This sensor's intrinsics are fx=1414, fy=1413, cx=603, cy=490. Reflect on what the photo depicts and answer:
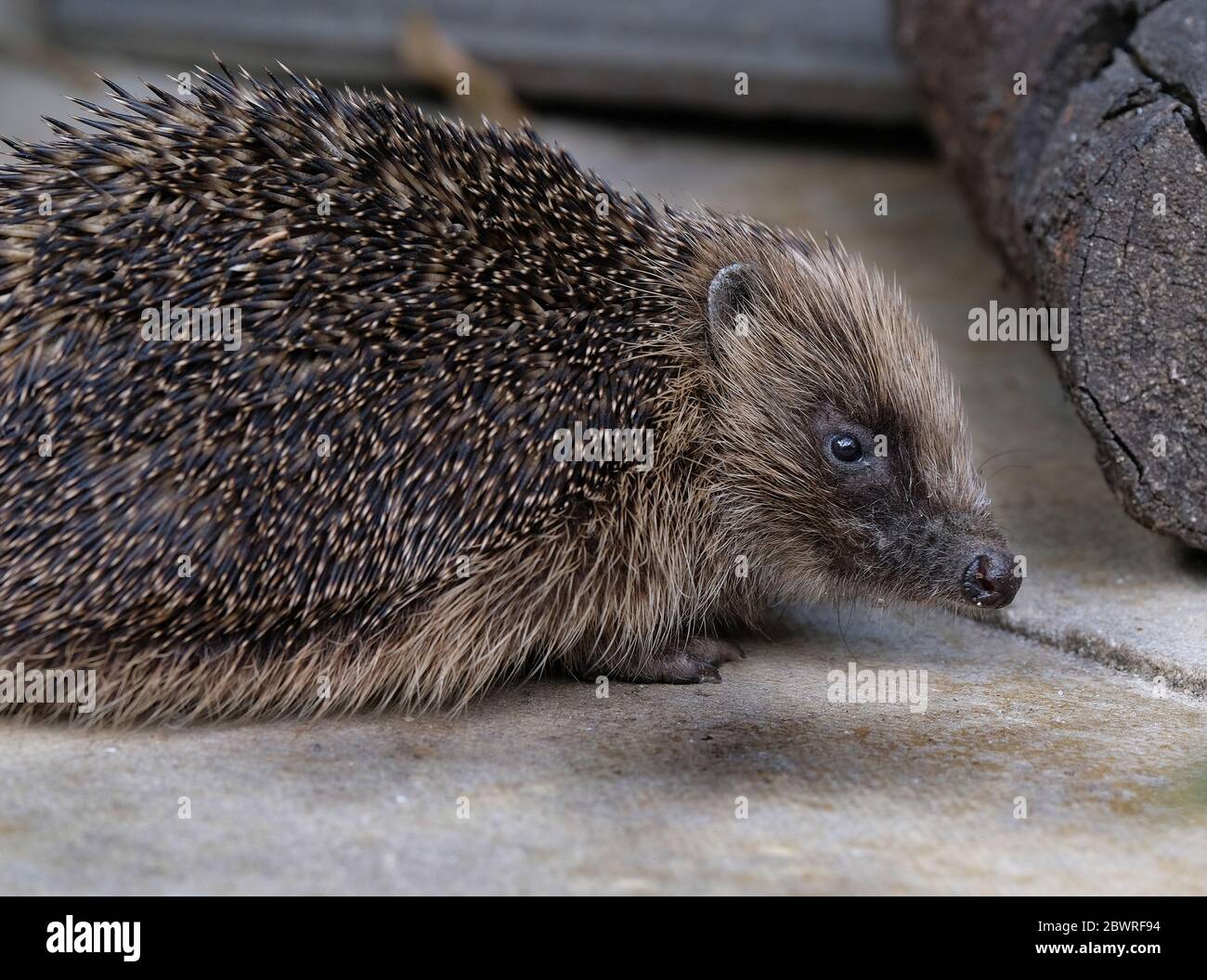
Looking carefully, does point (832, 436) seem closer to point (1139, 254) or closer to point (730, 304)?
point (730, 304)

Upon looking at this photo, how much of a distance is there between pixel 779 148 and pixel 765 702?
815cm

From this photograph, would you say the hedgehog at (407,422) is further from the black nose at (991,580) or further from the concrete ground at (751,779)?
the concrete ground at (751,779)

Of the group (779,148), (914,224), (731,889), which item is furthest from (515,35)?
(731,889)

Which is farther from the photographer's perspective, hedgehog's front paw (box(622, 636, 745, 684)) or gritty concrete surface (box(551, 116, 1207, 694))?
gritty concrete surface (box(551, 116, 1207, 694))

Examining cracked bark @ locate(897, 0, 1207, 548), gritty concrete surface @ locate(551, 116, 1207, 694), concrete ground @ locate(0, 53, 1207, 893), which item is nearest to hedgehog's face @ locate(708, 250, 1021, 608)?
concrete ground @ locate(0, 53, 1207, 893)

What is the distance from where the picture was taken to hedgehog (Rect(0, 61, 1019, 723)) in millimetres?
4539

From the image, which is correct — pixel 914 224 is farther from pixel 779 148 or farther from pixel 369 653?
pixel 369 653

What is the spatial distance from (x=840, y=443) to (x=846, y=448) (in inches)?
1.3

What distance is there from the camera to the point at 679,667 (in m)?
5.36

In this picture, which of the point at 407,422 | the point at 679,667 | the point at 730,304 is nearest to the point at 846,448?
the point at 730,304

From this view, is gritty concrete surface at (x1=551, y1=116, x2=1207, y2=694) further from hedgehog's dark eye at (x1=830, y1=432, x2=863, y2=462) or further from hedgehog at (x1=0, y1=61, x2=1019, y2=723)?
hedgehog's dark eye at (x1=830, y1=432, x2=863, y2=462)

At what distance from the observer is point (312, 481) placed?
461 centimetres

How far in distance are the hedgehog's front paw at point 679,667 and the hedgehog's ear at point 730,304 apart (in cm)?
116

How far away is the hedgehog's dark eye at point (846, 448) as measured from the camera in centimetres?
537
